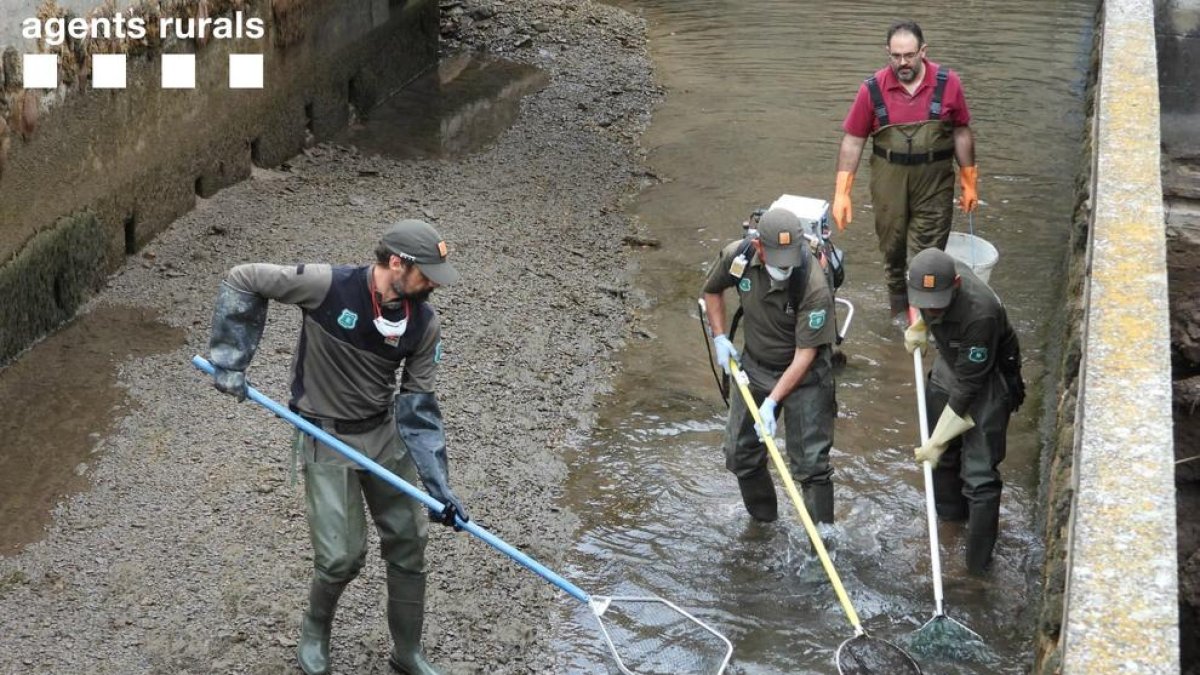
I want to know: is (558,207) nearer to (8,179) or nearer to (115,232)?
(115,232)

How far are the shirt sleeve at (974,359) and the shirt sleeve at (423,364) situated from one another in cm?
244

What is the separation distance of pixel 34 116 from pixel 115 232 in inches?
44.5

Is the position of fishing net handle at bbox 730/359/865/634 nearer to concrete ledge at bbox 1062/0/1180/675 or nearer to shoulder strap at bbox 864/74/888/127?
concrete ledge at bbox 1062/0/1180/675

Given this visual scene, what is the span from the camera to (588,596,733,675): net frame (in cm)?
609

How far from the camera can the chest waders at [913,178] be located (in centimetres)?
895

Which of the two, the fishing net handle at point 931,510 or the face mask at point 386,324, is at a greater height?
the face mask at point 386,324

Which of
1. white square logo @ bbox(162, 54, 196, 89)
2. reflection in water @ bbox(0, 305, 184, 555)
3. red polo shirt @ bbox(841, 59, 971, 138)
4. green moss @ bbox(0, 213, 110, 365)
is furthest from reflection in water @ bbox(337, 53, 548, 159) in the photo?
red polo shirt @ bbox(841, 59, 971, 138)

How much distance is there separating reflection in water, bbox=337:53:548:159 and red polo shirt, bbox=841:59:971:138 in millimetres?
4511

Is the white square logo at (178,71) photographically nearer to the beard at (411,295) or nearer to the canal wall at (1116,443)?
the beard at (411,295)

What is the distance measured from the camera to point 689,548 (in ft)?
23.7

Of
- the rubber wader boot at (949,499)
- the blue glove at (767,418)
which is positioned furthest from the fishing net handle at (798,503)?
the rubber wader boot at (949,499)

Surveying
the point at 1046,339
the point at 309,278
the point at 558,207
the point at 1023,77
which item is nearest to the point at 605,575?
the point at 309,278

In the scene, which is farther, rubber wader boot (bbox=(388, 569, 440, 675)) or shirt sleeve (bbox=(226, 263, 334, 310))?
rubber wader boot (bbox=(388, 569, 440, 675))

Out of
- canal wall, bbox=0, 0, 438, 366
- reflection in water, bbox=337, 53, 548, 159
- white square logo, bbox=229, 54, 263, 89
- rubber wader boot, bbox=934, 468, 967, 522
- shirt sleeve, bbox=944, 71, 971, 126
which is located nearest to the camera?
rubber wader boot, bbox=934, 468, 967, 522
